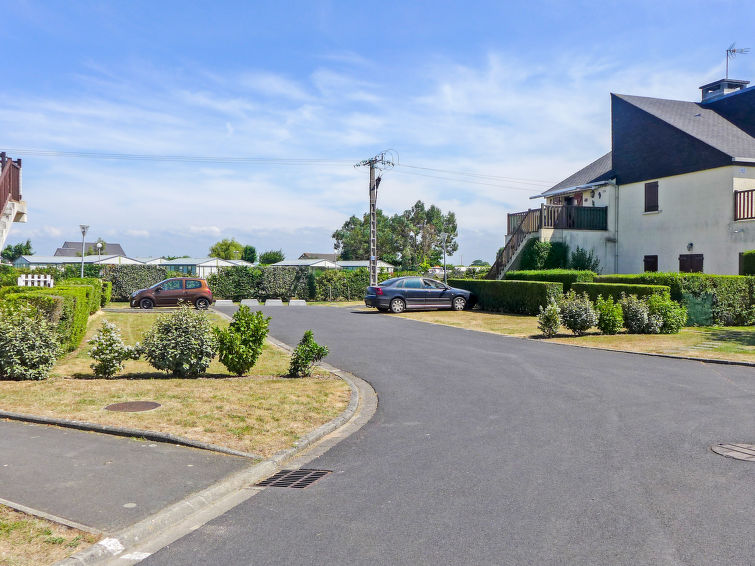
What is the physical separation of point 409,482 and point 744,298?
59.9 ft

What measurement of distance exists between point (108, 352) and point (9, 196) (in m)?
7.11

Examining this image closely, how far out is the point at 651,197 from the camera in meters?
29.1

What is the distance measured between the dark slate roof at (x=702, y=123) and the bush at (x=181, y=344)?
2343 centimetres

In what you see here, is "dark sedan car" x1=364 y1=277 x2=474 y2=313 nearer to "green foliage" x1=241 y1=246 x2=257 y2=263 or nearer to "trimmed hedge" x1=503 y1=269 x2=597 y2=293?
"trimmed hedge" x1=503 y1=269 x2=597 y2=293

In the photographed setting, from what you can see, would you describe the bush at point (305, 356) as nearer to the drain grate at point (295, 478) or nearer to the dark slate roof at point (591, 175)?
the drain grate at point (295, 478)

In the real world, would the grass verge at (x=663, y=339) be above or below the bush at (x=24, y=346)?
below

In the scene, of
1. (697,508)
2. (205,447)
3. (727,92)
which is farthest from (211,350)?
(727,92)

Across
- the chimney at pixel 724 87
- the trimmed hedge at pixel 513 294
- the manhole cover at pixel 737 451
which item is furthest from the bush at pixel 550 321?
the chimney at pixel 724 87

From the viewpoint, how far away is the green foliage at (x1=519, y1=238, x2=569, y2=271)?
2988 centimetres

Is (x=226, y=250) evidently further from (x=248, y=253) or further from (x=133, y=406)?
(x=133, y=406)

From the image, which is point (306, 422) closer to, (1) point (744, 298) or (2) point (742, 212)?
(1) point (744, 298)

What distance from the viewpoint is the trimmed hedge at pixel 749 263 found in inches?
832


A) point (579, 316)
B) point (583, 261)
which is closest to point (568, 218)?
point (583, 261)

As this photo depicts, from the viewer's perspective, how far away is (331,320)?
73.3ft
